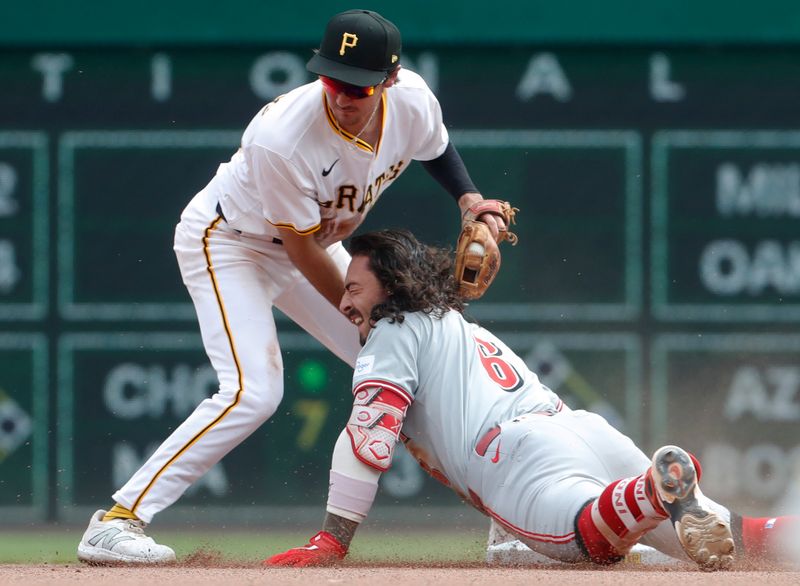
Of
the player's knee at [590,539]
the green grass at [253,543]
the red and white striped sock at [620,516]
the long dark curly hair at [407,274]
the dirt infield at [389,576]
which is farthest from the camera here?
the green grass at [253,543]

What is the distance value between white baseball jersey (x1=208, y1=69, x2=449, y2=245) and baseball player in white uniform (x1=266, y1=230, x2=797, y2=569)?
0.19 m

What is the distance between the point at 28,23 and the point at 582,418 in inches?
123

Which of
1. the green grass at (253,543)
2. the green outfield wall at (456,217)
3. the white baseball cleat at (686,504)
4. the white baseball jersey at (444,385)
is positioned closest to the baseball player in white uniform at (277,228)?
the white baseball jersey at (444,385)

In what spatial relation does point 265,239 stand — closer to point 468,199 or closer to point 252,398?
point 252,398

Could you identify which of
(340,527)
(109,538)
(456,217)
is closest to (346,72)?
(340,527)

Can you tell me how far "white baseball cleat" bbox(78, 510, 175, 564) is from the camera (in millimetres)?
3621

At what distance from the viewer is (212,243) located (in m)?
3.95

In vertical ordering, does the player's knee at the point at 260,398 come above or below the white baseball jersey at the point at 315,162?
below

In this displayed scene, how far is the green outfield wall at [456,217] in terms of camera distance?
5.61 m

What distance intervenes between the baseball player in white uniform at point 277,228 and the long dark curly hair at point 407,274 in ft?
0.51

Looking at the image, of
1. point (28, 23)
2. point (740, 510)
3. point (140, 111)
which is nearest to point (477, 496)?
point (740, 510)

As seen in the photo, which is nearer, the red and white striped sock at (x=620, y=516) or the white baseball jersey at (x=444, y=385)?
the red and white striped sock at (x=620, y=516)

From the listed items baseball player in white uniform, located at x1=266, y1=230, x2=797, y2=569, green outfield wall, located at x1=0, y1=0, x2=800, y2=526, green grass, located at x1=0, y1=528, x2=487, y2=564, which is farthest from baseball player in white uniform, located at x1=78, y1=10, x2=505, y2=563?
green outfield wall, located at x1=0, y1=0, x2=800, y2=526

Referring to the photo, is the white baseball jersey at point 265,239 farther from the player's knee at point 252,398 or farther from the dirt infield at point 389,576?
the dirt infield at point 389,576
